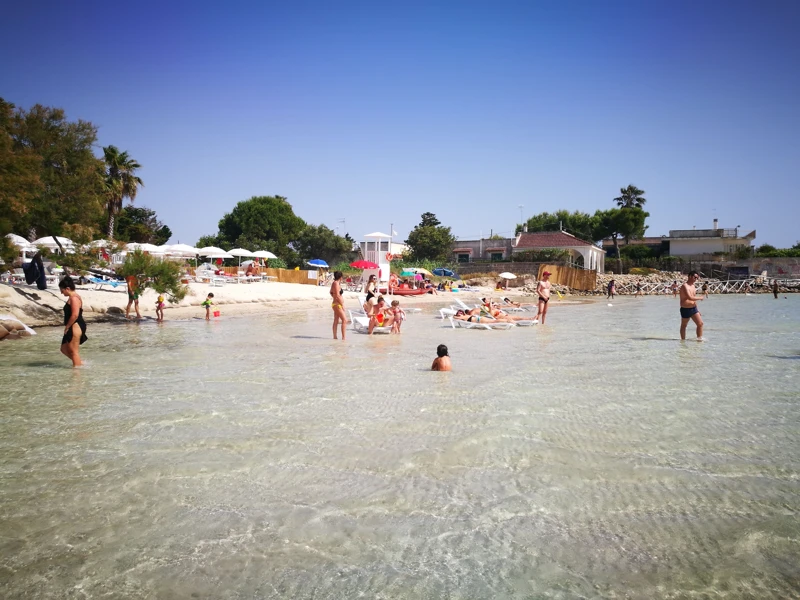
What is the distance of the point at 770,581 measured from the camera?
3082mm

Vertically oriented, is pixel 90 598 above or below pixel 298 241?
below

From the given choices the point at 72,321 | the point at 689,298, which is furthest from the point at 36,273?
the point at 689,298

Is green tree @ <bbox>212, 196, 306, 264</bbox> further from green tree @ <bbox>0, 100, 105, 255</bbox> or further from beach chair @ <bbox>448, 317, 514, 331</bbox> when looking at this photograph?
beach chair @ <bbox>448, 317, 514, 331</bbox>

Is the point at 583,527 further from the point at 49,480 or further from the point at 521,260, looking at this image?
the point at 521,260

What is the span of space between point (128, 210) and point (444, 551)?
52649 mm

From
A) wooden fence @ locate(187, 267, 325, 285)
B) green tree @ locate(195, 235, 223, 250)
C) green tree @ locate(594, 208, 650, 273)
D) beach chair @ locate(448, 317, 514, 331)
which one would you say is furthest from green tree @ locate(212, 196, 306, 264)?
beach chair @ locate(448, 317, 514, 331)

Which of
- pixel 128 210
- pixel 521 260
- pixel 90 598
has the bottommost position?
pixel 90 598

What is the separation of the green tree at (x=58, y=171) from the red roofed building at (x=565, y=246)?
41.3 meters

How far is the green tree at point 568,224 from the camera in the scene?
7056 cm

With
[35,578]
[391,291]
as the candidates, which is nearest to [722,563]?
[35,578]

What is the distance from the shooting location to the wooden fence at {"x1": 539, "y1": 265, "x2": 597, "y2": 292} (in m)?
47.5

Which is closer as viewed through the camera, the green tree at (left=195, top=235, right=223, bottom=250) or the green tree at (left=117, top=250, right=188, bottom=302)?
the green tree at (left=117, top=250, right=188, bottom=302)

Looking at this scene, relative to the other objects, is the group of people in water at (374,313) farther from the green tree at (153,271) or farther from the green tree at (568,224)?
the green tree at (568,224)

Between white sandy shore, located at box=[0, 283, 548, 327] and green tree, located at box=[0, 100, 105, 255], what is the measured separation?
2.09 metres
